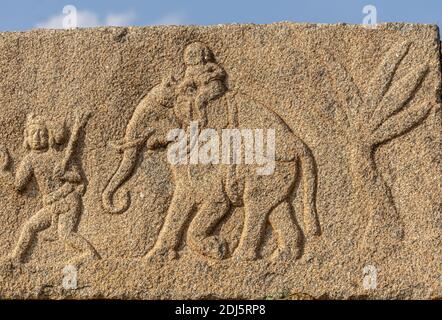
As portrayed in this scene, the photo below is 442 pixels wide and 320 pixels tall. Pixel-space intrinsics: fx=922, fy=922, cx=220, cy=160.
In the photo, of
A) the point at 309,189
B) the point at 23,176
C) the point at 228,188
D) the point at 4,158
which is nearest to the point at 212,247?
the point at 228,188

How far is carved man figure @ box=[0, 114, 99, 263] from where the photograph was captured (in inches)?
204

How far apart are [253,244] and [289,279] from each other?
0.91ft

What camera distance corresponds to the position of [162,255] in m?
5.12

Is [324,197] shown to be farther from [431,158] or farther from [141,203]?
[141,203]

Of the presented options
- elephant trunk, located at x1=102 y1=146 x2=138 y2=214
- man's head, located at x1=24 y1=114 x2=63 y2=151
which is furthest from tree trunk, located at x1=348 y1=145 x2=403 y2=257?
man's head, located at x1=24 y1=114 x2=63 y2=151

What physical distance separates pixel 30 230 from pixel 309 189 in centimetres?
158

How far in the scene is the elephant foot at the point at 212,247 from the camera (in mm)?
5094

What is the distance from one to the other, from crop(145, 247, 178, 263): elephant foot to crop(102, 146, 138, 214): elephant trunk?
302 millimetres

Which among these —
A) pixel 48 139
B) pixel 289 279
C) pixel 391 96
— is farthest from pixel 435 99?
pixel 48 139

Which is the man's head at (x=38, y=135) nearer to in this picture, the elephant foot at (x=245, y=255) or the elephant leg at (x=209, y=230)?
the elephant leg at (x=209, y=230)

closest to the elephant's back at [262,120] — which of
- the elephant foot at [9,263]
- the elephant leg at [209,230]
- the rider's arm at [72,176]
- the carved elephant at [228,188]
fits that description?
the carved elephant at [228,188]

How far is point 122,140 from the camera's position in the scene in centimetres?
523

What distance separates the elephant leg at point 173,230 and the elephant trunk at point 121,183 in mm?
261

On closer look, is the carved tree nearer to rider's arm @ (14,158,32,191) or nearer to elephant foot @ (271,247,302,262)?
elephant foot @ (271,247,302,262)
